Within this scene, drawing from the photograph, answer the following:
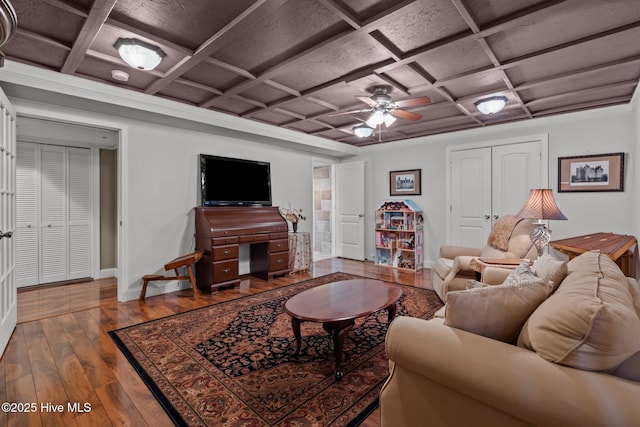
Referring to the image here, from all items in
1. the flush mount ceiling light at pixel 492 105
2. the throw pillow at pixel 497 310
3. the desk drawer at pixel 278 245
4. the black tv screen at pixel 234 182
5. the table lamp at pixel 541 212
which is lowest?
the desk drawer at pixel 278 245

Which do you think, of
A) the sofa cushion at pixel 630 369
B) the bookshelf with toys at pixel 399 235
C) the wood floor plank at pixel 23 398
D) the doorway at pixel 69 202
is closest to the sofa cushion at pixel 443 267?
the bookshelf with toys at pixel 399 235

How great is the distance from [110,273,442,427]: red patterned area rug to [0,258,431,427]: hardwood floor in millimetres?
119

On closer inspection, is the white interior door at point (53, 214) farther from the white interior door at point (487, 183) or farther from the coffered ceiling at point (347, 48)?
the white interior door at point (487, 183)

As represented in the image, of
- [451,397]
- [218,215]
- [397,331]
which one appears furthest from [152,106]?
[451,397]

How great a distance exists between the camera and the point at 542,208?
9.45 ft

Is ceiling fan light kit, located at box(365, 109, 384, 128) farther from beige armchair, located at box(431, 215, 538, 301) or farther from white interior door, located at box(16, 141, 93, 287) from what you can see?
white interior door, located at box(16, 141, 93, 287)

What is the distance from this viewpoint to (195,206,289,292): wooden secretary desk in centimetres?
416

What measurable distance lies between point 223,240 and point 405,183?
139 inches

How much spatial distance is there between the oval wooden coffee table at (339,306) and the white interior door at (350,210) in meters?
Result: 3.48

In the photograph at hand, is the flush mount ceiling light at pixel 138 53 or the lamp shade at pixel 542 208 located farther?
the lamp shade at pixel 542 208

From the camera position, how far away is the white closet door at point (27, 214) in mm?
4379

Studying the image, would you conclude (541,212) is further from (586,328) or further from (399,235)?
(399,235)

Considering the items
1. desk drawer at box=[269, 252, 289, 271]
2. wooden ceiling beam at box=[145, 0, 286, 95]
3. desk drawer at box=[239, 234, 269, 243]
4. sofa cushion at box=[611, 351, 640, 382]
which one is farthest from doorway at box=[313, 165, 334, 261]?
sofa cushion at box=[611, 351, 640, 382]

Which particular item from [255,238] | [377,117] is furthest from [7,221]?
[377,117]
